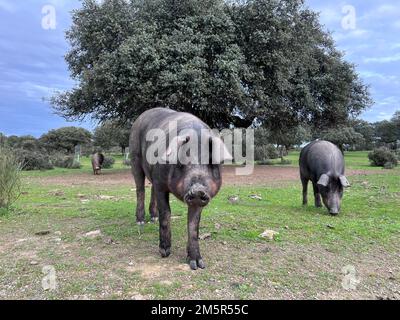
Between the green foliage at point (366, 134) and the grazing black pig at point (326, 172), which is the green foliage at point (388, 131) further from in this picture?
the grazing black pig at point (326, 172)

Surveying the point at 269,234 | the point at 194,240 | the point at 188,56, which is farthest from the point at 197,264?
the point at 188,56

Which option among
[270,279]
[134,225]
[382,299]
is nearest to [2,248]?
[134,225]

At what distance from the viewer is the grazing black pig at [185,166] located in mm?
4473

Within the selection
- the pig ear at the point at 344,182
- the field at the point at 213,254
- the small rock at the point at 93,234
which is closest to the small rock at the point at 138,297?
the field at the point at 213,254

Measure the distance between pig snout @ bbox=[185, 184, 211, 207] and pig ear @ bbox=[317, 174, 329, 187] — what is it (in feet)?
15.6

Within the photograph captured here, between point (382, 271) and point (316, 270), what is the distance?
922 mm

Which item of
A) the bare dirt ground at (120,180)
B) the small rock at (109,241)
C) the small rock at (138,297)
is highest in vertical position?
the bare dirt ground at (120,180)

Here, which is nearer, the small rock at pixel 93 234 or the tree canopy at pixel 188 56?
the small rock at pixel 93 234

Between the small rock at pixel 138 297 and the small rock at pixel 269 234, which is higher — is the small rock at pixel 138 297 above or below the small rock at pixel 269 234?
below

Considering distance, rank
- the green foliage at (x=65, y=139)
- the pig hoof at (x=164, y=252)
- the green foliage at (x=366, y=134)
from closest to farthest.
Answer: the pig hoof at (x=164, y=252) → the green foliage at (x=65, y=139) → the green foliage at (x=366, y=134)

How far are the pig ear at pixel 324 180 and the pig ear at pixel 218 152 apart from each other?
4.49 metres

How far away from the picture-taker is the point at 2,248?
593 cm

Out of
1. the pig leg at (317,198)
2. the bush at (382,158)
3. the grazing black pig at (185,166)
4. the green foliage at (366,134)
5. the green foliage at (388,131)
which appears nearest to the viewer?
the grazing black pig at (185,166)

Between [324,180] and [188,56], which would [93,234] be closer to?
[324,180]
